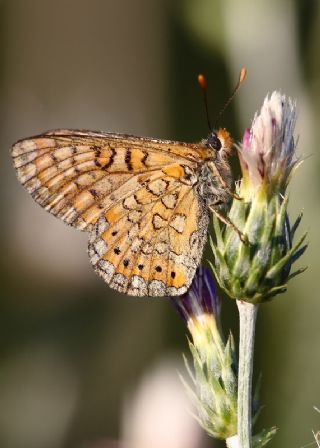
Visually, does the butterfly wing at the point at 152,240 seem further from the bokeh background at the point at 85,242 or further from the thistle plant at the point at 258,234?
the bokeh background at the point at 85,242

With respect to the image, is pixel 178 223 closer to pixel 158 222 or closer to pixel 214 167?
pixel 158 222

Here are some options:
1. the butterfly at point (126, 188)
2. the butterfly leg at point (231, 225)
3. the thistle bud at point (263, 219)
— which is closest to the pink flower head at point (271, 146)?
the thistle bud at point (263, 219)

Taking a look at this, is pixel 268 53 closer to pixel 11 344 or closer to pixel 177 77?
pixel 177 77

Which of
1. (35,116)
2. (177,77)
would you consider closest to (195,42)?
(177,77)

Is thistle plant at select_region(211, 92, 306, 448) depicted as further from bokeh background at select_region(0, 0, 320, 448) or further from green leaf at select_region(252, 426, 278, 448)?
bokeh background at select_region(0, 0, 320, 448)

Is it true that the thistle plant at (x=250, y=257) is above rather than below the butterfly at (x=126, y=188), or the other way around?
below

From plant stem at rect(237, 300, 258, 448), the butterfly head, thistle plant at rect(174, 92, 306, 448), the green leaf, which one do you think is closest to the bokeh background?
the butterfly head

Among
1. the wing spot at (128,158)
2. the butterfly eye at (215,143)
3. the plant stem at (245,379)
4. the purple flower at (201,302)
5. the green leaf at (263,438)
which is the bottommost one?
the green leaf at (263,438)
